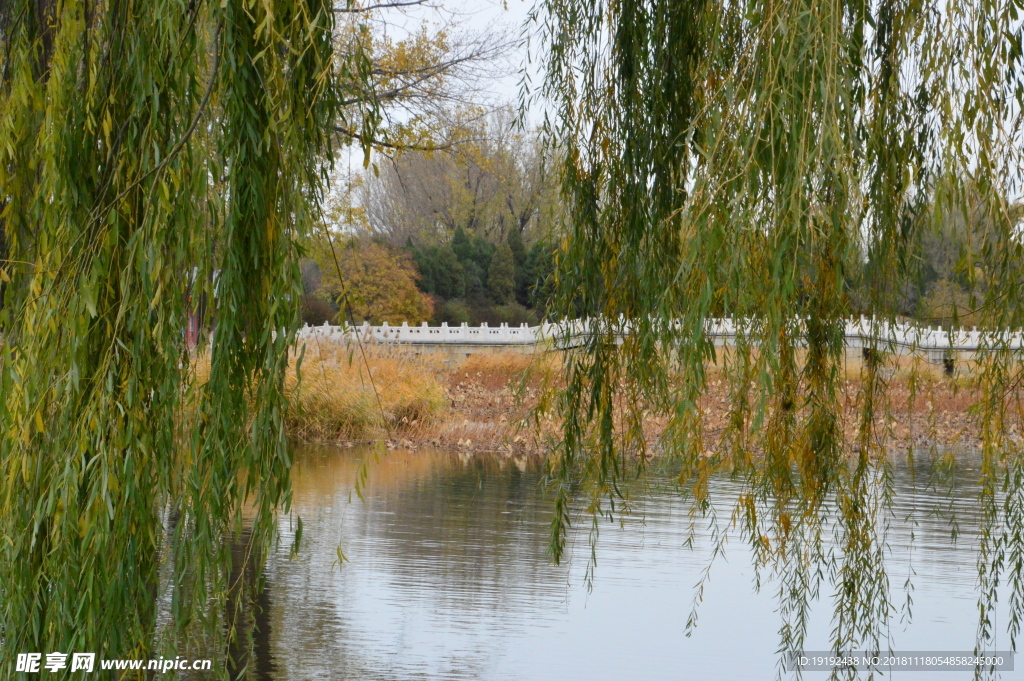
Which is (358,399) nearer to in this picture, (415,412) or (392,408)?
(392,408)

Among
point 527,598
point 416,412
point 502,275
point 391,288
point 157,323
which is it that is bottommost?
point 527,598

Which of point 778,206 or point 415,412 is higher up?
point 778,206

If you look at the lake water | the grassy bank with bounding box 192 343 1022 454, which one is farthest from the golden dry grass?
the lake water

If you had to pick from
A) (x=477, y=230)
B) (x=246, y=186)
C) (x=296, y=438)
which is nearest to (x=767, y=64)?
(x=246, y=186)

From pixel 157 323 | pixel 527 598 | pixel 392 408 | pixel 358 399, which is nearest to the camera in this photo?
pixel 157 323

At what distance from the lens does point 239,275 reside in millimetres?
1849

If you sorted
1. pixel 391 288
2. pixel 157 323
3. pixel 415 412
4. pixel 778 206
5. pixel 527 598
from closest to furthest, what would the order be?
1. pixel 157 323
2. pixel 778 206
3. pixel 527 598
4. pixel 415 412
5. pixel 391 288

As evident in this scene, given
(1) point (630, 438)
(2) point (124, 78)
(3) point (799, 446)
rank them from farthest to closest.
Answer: (1) point (630, 438) → (3) point (799, 446) → (2) point (124, 78)

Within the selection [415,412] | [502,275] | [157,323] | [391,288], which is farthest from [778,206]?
[502,275]

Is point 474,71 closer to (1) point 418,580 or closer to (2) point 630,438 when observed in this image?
(1) point 418,580

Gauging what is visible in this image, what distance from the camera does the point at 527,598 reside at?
17.6 feet

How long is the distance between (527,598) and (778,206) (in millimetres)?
3749

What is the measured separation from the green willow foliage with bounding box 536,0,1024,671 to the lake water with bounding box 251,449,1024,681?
1.31 ft

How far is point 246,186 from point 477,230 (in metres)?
27.6
